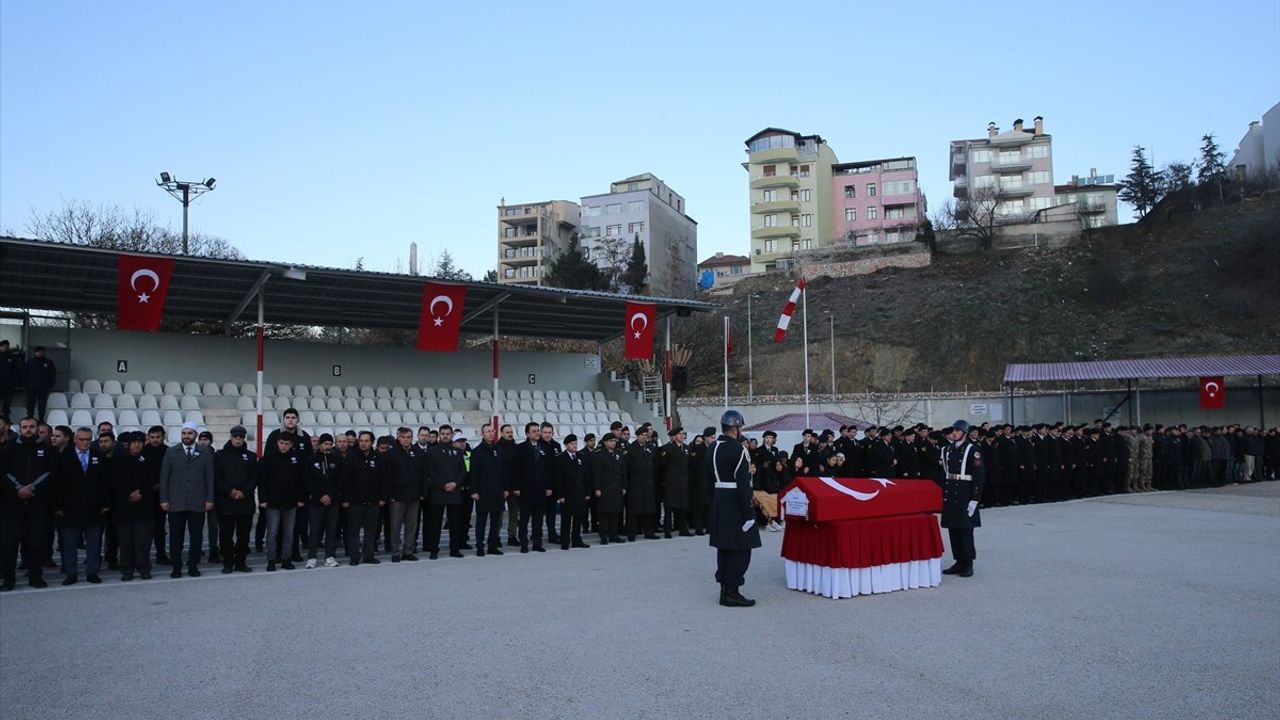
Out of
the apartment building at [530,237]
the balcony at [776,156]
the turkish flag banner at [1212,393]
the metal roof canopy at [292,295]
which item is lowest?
the turkish flag banner at [1212,393]

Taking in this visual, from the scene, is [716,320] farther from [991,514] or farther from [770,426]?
[991,514]

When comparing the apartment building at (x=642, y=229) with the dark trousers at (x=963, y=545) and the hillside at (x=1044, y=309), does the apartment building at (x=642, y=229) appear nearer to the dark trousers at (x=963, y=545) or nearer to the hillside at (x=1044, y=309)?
the hillside at (x=1044, y=309)

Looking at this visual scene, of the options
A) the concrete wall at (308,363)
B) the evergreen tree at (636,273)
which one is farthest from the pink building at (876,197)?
the concrete wall at (308,363)

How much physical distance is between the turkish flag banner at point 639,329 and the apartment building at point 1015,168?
60.6 m

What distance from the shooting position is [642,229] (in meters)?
77.1

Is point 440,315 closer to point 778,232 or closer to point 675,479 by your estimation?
point 675,479

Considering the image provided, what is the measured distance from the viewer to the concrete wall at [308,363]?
813 inches

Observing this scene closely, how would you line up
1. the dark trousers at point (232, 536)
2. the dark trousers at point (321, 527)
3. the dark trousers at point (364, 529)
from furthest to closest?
the dark trousers at point (364, 529) < the dark trousers at point (321, 527) < the dark trousers at point (232, 536)

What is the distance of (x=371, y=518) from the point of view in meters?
11.8

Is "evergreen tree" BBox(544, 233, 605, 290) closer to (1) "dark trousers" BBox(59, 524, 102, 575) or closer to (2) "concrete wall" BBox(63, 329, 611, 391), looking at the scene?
(2) "concrete wall" BBox(63, 329, 611, 391)

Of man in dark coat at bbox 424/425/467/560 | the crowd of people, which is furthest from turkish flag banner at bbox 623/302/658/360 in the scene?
man in dark coat at bbox 424/425/467/560

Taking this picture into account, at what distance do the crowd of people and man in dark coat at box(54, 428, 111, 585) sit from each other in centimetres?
2

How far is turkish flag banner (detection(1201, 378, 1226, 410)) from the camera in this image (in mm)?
28984

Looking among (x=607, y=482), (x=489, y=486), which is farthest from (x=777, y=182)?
(x=489, y=486)
